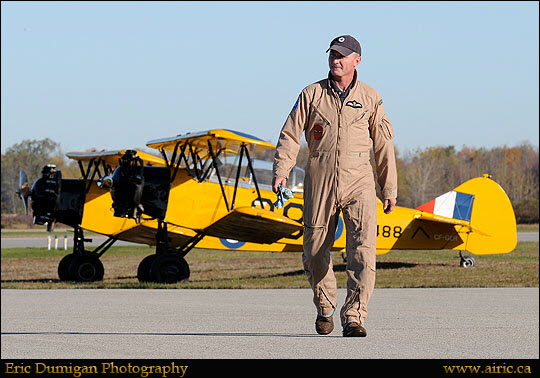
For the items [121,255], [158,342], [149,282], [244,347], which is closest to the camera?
[244,347]

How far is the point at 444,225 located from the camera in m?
22.6

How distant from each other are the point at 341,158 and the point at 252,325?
16.0ft

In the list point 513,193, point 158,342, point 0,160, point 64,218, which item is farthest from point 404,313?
point 0,160

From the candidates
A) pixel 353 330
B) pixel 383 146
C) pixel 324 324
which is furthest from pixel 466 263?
pixel 383 146

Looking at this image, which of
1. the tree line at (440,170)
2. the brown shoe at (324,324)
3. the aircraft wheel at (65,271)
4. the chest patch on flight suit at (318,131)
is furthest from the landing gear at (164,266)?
the tree line at (440,170)

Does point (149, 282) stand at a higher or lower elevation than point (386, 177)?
lower

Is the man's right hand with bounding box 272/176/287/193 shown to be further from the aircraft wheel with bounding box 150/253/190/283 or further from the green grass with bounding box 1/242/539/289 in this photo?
the aircraft wheel with bounding box 150/253/190/283

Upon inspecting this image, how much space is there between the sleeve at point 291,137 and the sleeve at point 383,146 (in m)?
0.43

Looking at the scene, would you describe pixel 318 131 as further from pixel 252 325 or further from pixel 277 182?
pixel 252 325

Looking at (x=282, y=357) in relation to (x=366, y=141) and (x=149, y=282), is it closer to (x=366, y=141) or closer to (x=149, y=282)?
(x=366, y=141)

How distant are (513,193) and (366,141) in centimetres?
7503

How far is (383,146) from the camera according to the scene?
534cm

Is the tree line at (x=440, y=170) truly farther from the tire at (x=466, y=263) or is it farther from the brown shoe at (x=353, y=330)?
the brown shoe at (x=353, y=330)

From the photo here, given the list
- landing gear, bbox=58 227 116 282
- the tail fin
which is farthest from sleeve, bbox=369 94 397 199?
the tail fin
